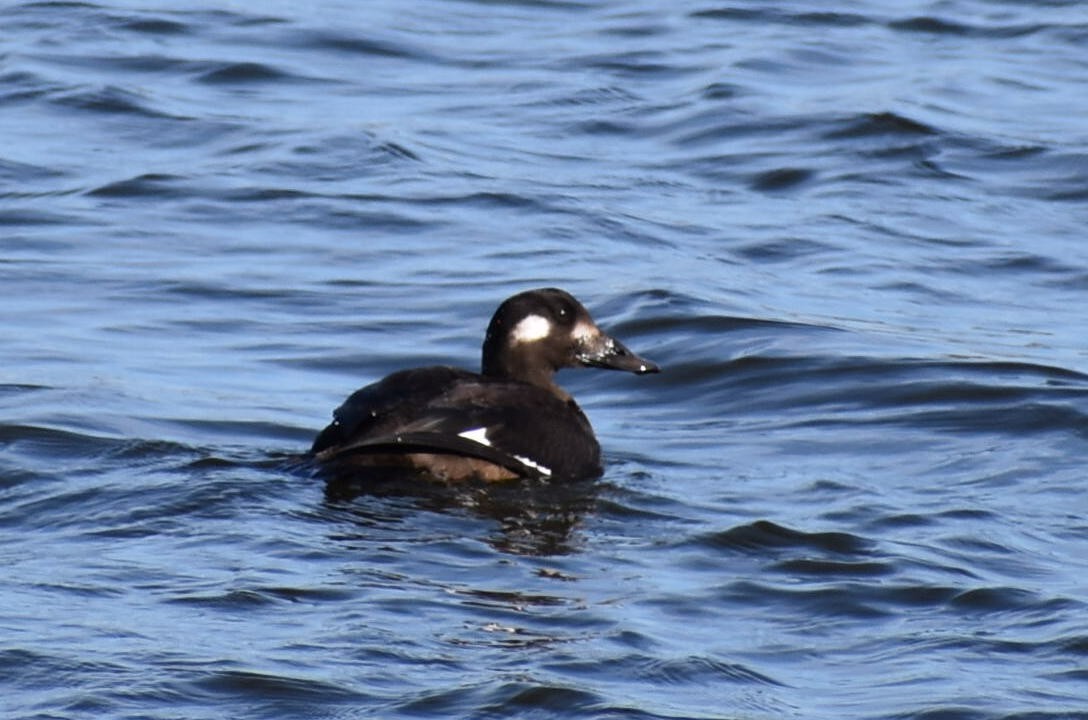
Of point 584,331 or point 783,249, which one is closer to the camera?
point 584,331

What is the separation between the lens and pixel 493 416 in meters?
8.64

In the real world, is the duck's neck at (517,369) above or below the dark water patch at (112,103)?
above

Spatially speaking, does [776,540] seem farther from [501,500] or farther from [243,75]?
[243,75]

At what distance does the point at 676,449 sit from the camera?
9.58 meters

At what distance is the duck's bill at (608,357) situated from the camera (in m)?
9.45

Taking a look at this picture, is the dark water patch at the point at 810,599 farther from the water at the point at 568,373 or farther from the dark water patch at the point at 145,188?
the dark water patch at the point at 145,188

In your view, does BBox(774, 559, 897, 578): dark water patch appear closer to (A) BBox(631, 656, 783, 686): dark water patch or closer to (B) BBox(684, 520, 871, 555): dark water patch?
(B) BBox(684, 520, 871, 555): dark water patch

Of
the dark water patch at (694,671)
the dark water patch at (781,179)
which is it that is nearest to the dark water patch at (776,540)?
the dark water patch at (694,671)

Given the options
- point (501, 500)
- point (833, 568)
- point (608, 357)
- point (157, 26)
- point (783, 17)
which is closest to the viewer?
point (833, 568)

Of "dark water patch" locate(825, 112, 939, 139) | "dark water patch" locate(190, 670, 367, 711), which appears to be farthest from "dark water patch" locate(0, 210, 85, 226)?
"dark water patch" locate(190, 670, 367, 711)

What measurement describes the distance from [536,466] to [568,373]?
2.36 m

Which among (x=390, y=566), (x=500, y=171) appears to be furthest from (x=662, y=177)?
(x=390, y=566)

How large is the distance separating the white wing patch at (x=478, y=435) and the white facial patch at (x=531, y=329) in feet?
2.47

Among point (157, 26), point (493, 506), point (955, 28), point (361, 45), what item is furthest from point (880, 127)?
point (493, 506)
